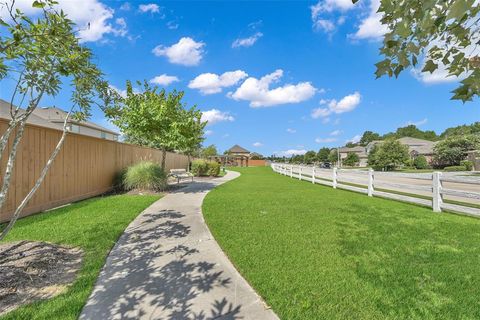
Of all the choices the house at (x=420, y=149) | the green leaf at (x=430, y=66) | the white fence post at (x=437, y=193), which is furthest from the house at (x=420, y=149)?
the green leaf at (x=430, y=66)

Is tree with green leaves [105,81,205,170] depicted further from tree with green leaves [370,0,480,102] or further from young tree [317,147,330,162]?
young tree [317,147,330,162]

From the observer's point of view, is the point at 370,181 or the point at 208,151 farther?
the point at 208,151

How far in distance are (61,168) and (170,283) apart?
6.26m

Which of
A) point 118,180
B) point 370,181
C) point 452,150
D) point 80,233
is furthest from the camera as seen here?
point 452,150

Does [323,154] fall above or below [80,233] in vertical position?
above

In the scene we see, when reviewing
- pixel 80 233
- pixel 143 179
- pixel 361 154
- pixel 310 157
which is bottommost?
pixel 80 233

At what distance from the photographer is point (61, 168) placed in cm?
781

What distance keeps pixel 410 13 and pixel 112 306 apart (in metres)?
3.33

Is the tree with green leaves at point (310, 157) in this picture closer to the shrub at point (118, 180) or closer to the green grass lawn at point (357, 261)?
the shrub at point (118, 180)

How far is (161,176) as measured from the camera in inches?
444

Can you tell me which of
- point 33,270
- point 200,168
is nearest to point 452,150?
point 200,168

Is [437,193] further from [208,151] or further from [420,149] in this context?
[420,149]

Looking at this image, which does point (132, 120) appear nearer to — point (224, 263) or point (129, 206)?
point (129, 206)

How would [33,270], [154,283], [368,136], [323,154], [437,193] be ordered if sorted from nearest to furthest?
[154,283] < [33,270] < [437,193] < [323,154] < [368,136]
